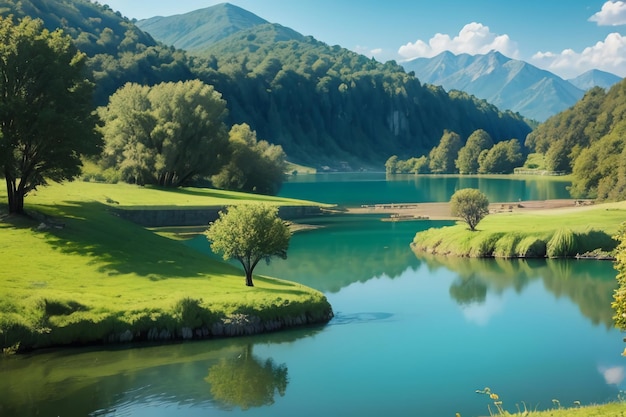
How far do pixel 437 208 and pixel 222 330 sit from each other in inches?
3381

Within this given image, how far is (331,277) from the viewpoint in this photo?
5669cm

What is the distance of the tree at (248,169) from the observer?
11812cm

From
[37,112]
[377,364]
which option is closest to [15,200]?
[37,112]

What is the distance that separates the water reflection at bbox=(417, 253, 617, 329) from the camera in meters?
47.5

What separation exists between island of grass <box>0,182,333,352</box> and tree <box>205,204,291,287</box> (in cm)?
197

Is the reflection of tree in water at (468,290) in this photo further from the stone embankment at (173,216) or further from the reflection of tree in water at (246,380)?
the stone embankment at (173,216)

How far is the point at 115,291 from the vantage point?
3638 centimetres

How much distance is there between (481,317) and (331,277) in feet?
54.3

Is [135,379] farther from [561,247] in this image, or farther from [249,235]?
[561,247]

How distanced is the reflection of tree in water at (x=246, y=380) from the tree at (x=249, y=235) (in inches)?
374

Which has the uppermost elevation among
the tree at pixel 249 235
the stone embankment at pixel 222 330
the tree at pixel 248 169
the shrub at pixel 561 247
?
the tree at pixel 248 169

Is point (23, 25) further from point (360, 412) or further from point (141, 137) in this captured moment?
point (141, 137)

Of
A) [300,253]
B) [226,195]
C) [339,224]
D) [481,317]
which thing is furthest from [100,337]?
[226,195]

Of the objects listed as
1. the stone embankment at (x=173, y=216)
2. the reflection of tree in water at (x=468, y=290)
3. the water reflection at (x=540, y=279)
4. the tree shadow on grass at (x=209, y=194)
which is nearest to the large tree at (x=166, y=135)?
the tree shadow on grass at (x=209, y=194)
